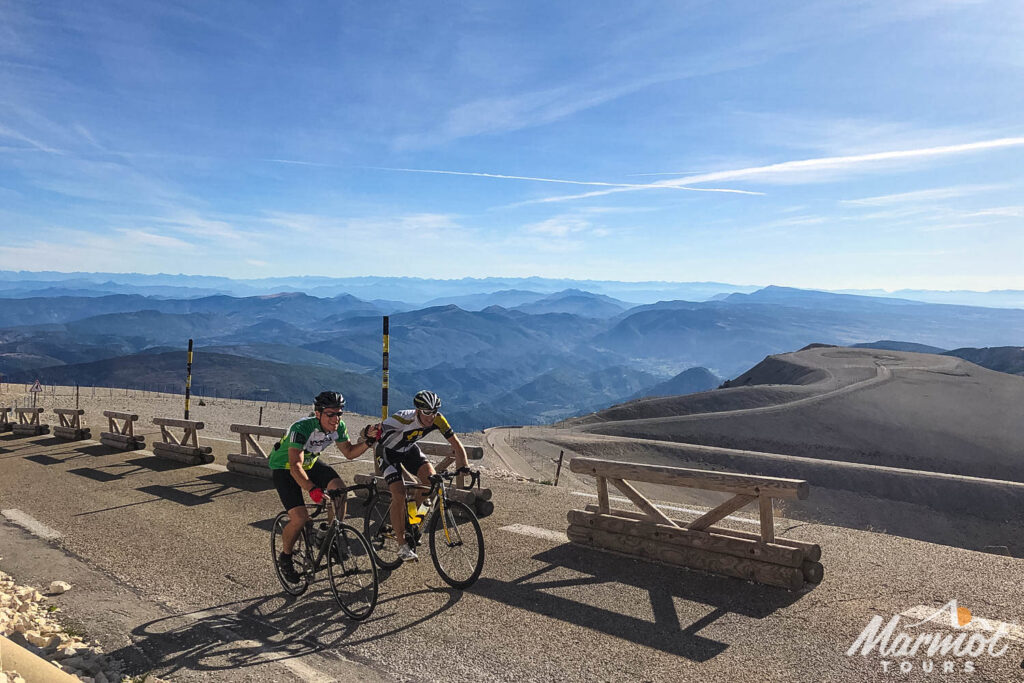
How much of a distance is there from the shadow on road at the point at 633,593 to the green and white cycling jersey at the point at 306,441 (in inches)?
97.8

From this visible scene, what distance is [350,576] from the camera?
6750 mm

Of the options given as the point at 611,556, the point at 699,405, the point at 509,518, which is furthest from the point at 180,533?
the point at 699,405

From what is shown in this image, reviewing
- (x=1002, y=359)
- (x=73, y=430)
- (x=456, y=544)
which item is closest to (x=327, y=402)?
(x=456, y=544)

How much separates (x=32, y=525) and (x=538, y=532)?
869 centimetres

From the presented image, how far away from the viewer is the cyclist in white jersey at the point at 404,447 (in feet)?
23.9

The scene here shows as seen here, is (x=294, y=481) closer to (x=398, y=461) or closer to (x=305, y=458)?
(x=305, y=458)

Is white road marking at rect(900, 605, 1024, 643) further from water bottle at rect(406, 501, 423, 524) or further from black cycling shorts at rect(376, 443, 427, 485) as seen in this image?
black cycling shorts at rect(376, 443, 427, 485)

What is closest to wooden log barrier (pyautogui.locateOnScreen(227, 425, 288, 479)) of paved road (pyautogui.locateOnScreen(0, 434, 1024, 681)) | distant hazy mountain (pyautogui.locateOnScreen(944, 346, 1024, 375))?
paved road (pyautogui.locateOnScreen(0, 434, 1024, 681))

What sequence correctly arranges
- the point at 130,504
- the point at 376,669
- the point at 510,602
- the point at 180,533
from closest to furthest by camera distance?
the point at 376,669, the point at 510,602, the point at 180,533, the point at 130,504

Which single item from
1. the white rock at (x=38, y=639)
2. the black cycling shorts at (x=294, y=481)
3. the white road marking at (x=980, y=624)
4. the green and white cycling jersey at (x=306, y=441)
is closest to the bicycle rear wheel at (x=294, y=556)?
the black cycling shorts at (x=294, y=481)

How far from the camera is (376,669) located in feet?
18.4

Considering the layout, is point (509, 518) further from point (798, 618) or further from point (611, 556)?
point (798, 618)

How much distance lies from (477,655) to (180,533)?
6425mm

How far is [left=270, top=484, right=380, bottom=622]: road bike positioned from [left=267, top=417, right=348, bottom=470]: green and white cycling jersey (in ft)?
1.69
